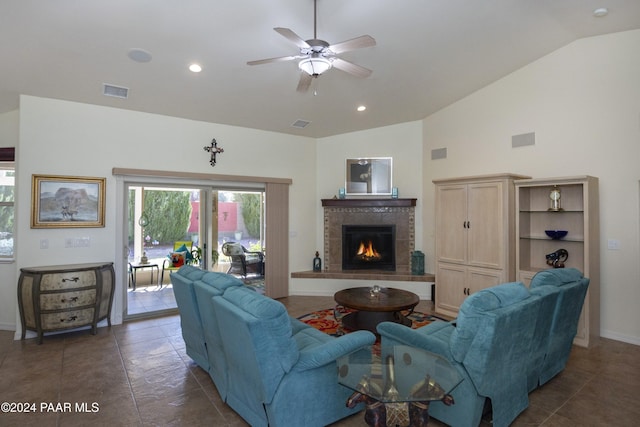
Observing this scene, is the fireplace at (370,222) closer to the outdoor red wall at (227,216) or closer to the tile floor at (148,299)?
the outdoor red wall at (227,216)

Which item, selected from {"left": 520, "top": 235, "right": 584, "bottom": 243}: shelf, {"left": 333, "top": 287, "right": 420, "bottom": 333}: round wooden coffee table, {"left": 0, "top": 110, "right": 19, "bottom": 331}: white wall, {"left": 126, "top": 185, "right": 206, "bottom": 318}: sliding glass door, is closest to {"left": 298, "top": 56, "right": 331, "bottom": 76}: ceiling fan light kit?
{"left": 333, "top": 287, "right": 420, "bottom": 333}: round wooden coffee table

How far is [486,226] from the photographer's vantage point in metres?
4.71

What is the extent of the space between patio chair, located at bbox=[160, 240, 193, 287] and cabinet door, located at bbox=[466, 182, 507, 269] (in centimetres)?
433

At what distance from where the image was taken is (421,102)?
550cm

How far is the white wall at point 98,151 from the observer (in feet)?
14.1

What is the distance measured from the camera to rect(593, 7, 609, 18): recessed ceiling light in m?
3.60

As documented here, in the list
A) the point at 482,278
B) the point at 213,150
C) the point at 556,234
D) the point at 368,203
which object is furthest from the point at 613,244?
the point at 213,150

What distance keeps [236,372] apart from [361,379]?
0.99 metres

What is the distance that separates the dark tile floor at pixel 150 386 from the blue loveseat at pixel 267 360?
257mm

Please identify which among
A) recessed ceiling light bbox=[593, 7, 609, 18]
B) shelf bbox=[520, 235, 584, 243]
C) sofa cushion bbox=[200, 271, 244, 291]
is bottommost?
sofa cushion bbox=[200, 271, 244, 291]

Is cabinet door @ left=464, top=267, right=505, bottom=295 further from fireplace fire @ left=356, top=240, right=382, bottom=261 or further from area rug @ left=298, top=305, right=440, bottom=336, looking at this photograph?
fireplace fire @ left=356, top=240, right=382, bottom=261

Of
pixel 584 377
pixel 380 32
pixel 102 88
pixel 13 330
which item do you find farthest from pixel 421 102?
pixel 13 330

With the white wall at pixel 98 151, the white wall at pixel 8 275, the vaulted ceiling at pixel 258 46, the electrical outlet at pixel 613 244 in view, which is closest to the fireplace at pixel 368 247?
the white wall at pixel 98 151

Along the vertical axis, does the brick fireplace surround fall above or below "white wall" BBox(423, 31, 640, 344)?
below
